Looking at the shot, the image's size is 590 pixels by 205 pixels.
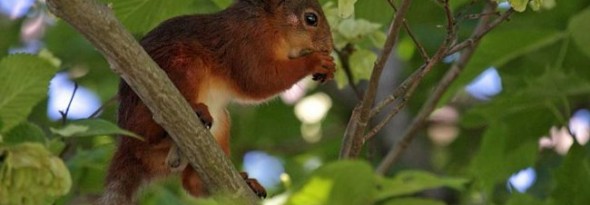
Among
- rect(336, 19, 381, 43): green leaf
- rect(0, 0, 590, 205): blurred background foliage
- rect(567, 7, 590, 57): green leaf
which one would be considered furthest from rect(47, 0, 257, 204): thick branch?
rect(567, 7, 590, 57): green leaf

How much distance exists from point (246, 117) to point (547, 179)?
1.48 m

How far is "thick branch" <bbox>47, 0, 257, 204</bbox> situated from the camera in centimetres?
274

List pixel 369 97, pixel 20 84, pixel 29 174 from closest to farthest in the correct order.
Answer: pixel 29 174 → pixel 20 84 → pixel 369 97

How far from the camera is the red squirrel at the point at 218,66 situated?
359 centimetres

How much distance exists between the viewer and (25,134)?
→ 3.01m

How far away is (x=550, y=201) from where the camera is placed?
3764 mm

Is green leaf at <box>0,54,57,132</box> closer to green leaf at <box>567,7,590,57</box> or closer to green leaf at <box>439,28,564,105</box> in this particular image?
green leaf at <box>439,28,564,105</box>

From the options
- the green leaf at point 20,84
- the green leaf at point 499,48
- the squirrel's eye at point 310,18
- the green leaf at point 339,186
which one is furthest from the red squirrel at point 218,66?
the green leaf at point 339,186

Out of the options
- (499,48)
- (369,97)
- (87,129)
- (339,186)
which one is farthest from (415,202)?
(499,48)

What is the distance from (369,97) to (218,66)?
0.75 metres

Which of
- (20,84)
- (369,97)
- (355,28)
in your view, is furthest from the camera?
(355,28)

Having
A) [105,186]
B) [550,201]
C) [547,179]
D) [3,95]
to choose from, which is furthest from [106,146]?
[547,179]

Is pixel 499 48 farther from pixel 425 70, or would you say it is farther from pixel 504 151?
pixel 425 70

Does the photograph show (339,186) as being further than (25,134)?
No
